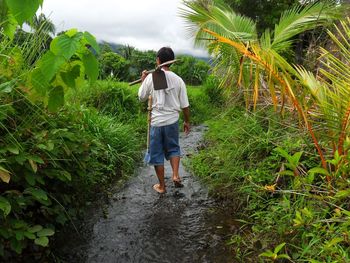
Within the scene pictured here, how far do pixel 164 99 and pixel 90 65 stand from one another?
6.87ft

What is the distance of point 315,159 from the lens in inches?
141

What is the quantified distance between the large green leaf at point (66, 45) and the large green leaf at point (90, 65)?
200 mm

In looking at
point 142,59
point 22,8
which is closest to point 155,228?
point 22,8

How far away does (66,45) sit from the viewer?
2.02 metres

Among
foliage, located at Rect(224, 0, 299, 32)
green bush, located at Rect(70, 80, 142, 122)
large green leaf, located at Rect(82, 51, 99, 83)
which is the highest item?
foliage, located at Rect(224, 0, 299, 32)

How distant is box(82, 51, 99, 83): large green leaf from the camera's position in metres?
2.24

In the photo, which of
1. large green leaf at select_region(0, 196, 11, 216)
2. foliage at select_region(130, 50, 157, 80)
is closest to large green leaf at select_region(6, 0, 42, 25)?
large green leaf at select_region(0, 196, 11, 216)

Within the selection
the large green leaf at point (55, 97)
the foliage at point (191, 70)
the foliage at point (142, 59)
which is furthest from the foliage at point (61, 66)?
the foliage at point (142, 59)

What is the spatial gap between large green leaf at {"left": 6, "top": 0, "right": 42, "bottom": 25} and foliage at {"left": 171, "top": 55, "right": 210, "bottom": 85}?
16.4 meters

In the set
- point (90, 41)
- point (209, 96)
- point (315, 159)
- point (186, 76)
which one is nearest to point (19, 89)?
point (90, 41)

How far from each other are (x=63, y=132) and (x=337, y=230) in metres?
2.11

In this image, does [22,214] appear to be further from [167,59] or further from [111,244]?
[167,59]

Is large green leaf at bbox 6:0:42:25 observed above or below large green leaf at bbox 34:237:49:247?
above

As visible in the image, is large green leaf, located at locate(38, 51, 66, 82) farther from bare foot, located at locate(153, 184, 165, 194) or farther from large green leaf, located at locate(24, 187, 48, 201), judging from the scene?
A: bare foot, located at locate(153, 184, 165, 194)
